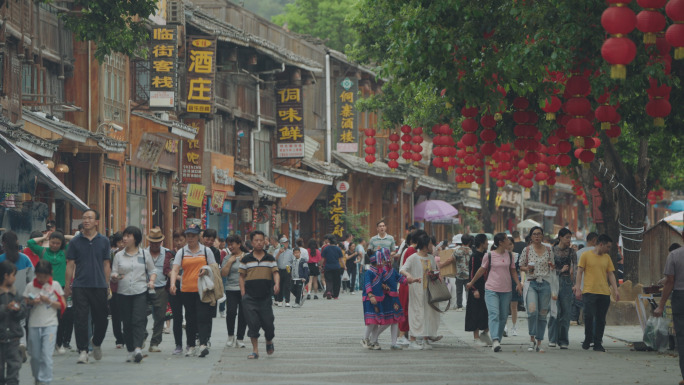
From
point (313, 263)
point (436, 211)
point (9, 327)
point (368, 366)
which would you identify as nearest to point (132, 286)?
point (368, 366)

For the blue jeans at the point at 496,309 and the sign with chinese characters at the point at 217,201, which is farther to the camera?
the sign with chinese characters at the point at 217,201

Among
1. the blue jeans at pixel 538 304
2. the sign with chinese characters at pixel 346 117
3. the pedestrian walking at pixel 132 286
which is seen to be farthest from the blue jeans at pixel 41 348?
the sign with chinese characters at pixel 346 117

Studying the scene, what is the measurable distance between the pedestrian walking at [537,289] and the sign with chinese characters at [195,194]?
19.8m

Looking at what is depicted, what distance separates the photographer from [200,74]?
3369 cm

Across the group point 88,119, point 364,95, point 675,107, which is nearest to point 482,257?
point 675,107

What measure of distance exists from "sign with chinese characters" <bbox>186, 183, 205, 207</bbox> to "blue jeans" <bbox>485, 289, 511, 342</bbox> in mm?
19720

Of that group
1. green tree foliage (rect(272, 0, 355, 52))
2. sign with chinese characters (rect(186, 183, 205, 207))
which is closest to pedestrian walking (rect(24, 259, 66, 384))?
sign with chinese characters (rect(186, 183, 205, 207))

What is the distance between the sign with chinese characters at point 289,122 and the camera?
1721 inches

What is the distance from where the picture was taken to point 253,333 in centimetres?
1556

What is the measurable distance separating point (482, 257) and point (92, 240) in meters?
6.27

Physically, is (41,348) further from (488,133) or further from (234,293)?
(488,133)

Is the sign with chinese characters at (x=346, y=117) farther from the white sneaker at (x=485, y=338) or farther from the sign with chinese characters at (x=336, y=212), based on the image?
the white sneaker at (x=485, y=338)

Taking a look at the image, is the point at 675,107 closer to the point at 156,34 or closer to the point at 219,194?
the point at 156,34

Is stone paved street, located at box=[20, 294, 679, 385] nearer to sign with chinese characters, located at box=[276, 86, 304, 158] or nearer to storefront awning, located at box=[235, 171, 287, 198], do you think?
storefront awning, located at box=[235, 171, 287, 198]
